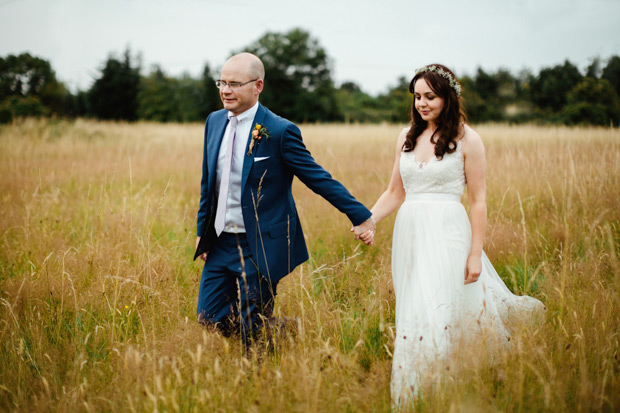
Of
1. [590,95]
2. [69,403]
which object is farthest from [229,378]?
[590,95]

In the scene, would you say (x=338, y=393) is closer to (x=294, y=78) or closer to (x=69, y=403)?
(x=69, y=403)

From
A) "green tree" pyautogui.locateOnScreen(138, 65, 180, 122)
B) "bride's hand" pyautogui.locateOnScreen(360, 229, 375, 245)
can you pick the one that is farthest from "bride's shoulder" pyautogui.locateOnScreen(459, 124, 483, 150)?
"green tree" pyautogui.locateOnScreen(138, 65, 180, 122)

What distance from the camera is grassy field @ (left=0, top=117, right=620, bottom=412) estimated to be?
205 cm

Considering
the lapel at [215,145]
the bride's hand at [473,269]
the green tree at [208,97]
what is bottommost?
the bride's hand at [473,269]

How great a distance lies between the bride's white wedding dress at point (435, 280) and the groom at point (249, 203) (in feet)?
1.20

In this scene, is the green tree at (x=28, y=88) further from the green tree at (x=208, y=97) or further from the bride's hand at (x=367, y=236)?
the bride's hand at (x=367, y=236)

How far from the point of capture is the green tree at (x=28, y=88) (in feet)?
67.8

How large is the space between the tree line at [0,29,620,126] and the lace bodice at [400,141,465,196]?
2585 centimetres

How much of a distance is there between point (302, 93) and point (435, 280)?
143ft

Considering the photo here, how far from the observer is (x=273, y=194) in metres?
2.76

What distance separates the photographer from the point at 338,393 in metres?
2.13

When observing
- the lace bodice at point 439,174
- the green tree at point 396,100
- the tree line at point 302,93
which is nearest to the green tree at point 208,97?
the tree line at point 302,93

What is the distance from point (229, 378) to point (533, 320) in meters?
1.96

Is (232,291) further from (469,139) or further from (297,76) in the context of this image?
(297,76)
